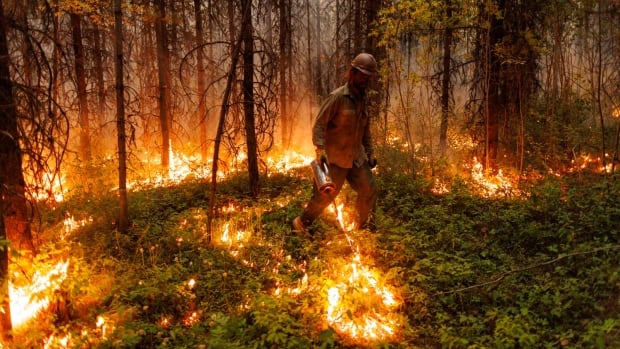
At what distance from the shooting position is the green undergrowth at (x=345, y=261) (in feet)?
13.4

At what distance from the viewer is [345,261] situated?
5.21 metres

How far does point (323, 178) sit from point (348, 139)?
2.55 ft

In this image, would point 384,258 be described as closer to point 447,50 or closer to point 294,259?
point 294,259

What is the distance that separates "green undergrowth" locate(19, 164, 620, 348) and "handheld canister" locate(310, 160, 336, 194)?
0.85 metres

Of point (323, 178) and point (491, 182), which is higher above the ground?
point (323, 178)

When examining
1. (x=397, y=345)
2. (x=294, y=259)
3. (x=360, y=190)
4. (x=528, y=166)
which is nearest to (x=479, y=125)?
(x=528, y=166)

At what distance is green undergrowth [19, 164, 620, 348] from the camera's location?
13.4 feet

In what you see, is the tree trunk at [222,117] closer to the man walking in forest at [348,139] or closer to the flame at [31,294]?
the man walking in forest at [348,139]

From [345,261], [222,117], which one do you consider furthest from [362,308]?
[222,117]

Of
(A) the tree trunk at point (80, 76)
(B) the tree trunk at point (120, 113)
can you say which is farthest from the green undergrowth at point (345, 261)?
(A) the tree trunk at point (80, 76)

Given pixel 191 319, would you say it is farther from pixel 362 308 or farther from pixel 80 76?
pixel 80 76

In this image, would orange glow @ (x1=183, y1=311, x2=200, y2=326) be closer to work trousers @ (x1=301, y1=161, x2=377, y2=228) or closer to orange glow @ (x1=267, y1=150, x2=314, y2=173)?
work trousers @ (x1=301, y1=161, x2=377, y2=228)

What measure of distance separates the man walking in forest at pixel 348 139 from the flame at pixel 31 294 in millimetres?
3095

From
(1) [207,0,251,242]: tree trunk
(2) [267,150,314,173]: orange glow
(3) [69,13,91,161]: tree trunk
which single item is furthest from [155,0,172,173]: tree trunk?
(1) [207,0,251,242]: tree trunk
